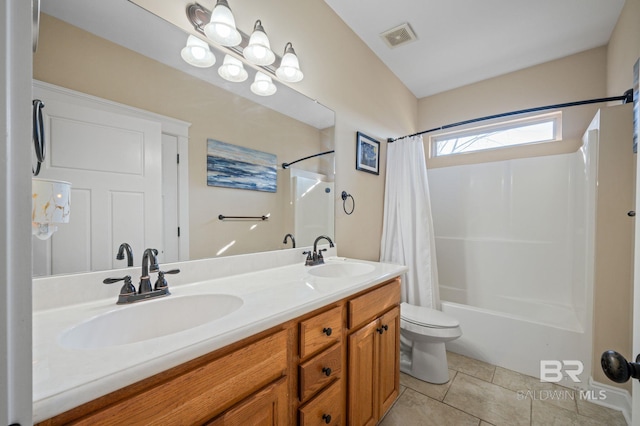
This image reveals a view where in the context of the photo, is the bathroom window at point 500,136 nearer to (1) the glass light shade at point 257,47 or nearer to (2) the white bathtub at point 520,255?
(2) the white bathtub at point 520,255

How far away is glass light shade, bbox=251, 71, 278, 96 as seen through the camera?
1.43 metres

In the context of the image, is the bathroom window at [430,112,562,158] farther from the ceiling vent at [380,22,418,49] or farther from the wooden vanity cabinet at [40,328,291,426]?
the wooden vanity cabinet at [40,328,291,426]

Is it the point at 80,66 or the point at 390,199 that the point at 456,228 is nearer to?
the point at 390,199

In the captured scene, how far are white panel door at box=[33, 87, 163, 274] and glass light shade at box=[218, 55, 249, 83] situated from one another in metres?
0.45

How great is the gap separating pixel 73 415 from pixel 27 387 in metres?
0.23

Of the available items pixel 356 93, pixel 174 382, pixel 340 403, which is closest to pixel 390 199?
pixel 356 93

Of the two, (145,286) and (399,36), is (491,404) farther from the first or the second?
(399,36)

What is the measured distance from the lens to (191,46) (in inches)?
45.1

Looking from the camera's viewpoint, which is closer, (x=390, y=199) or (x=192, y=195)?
(x=192, y=195)

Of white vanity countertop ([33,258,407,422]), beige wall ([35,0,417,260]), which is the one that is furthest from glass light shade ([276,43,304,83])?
white vanity countertop ([33,258,407,422])

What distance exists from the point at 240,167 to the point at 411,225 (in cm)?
160

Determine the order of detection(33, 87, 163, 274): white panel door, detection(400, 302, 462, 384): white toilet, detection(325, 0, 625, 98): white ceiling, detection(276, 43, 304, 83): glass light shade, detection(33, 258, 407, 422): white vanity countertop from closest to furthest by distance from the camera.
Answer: detection(33, 258, 407, 422): white vanity countertop → detection(33, 87, 163, 274): white panel door → detection(276, 43, 304, 83): glass light shade → detection(400, 302, 462, 384): white toilet → detection(325, 0, 625, 98): white ceiling

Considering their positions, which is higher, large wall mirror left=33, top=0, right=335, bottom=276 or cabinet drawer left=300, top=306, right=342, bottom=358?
large wall mirror left=33, top=0, right=335, bottom=276

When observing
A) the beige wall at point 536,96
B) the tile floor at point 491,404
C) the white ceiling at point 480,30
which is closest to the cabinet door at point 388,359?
the tile floor at point 491,404
